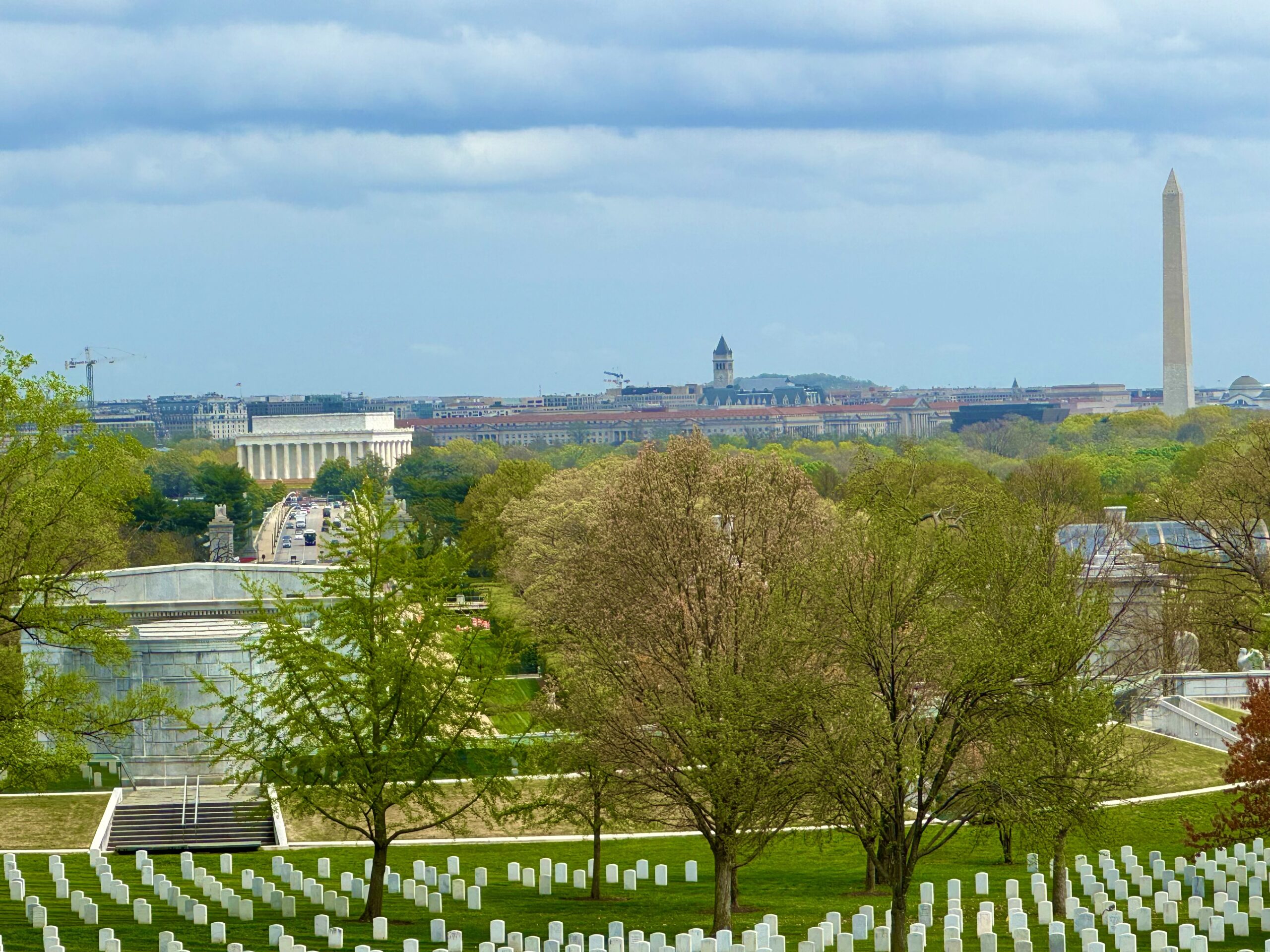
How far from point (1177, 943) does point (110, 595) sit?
105 ft

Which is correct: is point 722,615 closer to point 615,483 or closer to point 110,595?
point 615,483

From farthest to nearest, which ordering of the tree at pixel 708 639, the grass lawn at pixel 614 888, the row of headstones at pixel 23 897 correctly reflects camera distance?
the grass lawn at pixel 614 888 < the row of headstones at pixel 23 897 < the tree at pixel 708 639

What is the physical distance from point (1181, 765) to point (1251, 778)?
13192 millimetres

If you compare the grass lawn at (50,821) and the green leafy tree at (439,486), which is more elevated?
the green leafy tree at (439,486)

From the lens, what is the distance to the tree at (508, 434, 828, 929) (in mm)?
26312

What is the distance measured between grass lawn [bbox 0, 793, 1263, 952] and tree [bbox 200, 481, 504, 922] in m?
1.93

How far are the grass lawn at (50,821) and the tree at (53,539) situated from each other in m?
7.60

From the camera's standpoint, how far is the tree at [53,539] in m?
28.6

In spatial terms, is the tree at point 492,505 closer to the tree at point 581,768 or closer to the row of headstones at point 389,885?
the row of headstones at point 389,885

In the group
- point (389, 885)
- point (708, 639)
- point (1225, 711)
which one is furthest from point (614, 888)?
point (1225, 711)

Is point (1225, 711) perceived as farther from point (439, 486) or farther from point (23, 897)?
point (439, 486)

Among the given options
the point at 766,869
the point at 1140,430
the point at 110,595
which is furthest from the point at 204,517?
the point at 1140,430

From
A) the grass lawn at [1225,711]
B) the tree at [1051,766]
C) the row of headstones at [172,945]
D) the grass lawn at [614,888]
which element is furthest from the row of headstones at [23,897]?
the grass lawn at [1225,711]

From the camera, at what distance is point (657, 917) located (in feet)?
97.2
